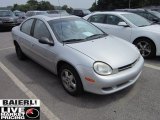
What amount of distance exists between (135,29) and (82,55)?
10.9 ft

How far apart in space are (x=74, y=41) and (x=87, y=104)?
1.36m

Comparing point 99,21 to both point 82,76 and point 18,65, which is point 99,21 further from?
point 82,76

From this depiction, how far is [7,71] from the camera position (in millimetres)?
6125

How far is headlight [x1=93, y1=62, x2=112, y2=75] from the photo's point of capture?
153 inches

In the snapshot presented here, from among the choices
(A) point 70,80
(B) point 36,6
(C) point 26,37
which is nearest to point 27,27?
(C) point 26,37

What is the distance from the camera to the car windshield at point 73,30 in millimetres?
4836

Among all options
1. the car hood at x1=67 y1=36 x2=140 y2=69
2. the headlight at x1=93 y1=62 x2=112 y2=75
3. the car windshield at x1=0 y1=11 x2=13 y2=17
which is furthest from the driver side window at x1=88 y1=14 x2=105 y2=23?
the car windshield at x1=0 y1=11 x2=13 y2=17

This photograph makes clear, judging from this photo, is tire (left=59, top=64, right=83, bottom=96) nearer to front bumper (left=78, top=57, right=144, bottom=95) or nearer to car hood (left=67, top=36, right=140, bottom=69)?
front bumper (left=78, top=57, right=144, bottom=95)

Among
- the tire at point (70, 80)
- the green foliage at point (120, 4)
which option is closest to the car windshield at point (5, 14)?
the tire at point (70, 80)

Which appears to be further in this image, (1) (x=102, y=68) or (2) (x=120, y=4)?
(2) (x=120, y=4)

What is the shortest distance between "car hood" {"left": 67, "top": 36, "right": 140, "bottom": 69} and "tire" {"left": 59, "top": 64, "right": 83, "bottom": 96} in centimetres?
41

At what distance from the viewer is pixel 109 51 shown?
14.2 ft

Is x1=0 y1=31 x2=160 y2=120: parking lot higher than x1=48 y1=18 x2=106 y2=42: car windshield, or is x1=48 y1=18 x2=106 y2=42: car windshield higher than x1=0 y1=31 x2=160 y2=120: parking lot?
x1=48 y1=18 x2=106 y2=42: car windshield

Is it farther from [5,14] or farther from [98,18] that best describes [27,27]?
[5,14]
